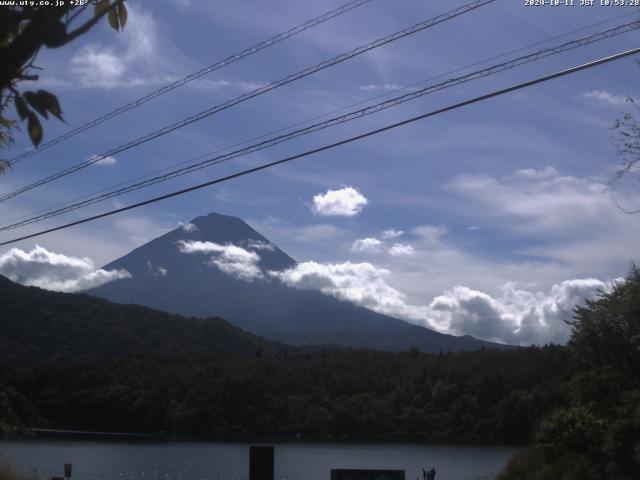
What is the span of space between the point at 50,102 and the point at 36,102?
86mm

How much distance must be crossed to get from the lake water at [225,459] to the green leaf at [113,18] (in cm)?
4182

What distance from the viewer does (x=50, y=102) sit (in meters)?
4.06

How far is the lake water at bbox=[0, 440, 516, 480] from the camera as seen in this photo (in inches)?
1989

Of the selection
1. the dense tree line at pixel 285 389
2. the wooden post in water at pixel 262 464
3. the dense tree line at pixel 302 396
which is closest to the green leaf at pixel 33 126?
the wooden post in water at pixel 262 464

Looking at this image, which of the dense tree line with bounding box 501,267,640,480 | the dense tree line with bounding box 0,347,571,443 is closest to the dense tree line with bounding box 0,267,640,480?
the dense tree line with bounding box 0,347,571,443

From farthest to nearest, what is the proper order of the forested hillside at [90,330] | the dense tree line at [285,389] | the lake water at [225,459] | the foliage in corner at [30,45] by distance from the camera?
1. the forested hillside at [90,330]
2. the dense tree line at [285,389]
3. the lake water at [225,459]
4. the foliage in corner at [30,45]

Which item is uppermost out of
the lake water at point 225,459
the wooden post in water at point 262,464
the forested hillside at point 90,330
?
the forested hillside at point 90,330

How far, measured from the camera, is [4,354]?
373ft

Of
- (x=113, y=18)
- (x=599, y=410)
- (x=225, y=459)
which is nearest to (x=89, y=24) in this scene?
(x=113, y=18)

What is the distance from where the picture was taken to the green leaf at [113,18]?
14.3 feet

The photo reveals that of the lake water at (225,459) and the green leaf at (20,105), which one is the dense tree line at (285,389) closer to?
the lake water at (225,459)

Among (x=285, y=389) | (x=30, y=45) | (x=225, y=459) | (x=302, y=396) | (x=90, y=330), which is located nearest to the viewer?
(x=30, y=45)

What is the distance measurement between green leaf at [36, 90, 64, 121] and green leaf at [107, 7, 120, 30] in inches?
24.4

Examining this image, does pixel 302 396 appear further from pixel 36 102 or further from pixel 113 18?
pixel 36 102
